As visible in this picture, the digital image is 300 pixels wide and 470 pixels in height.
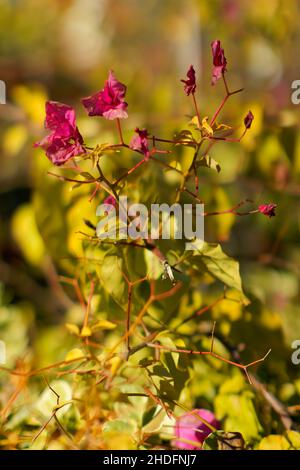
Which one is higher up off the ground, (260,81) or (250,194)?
(260,81)

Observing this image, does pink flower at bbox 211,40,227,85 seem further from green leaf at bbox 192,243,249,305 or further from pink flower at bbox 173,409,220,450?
pink flower at bbox 173,409,220,450

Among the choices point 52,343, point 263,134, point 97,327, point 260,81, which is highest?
point 260,81

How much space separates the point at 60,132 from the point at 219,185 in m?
0.44

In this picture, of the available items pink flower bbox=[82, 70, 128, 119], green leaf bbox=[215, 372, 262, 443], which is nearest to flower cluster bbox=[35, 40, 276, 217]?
pink flower bbox=[82, 70, 128, 119]

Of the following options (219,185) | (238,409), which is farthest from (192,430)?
(219,185)

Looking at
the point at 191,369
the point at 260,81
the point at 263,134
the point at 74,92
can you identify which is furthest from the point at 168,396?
the point at 74,92

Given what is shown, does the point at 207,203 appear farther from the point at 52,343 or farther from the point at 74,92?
the point at 74,92

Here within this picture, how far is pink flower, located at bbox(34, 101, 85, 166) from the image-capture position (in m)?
0.35

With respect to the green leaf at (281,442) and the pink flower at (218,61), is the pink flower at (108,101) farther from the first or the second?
the green leaf at (281,442)

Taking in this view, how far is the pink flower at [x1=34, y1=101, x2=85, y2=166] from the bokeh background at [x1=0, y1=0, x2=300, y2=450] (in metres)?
0.09

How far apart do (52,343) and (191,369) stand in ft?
1.31

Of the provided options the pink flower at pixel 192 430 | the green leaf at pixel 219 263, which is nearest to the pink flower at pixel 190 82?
the green leaf at pixel 219 263

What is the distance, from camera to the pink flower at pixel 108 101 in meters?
0.35
